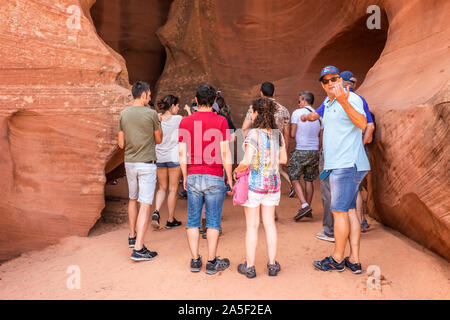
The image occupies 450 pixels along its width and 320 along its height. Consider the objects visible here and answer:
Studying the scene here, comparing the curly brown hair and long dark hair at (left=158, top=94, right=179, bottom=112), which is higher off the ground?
long dark hair at (left=158, top=94, right=179, bottom=112)

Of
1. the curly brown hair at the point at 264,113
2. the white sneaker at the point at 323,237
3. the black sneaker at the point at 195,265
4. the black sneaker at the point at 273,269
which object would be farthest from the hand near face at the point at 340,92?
the black sneaker at the point at 195,265

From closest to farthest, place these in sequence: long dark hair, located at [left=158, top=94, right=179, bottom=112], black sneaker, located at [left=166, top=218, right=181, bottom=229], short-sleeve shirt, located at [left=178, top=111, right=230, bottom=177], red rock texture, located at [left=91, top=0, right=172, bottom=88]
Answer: short-sleeve shirt, located at [left=178, top=111, right=230, bottom=177] → long dark hair, located at [left=158, top=94, right=179, bottom=112] → black sneaker, located at [left=166, top=218, right=181, bottom=229] → red rock texture, located at [left=91, top=0, right=172, bottom=88]

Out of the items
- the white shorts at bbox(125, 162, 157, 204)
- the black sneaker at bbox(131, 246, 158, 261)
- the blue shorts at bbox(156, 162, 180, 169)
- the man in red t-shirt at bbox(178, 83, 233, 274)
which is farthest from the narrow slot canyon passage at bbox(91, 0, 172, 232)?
the man in red t-shirt at bbox(178, 83, 233, 274)

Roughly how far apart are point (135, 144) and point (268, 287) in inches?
79.4

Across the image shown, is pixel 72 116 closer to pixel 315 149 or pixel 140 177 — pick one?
pixel 140 177

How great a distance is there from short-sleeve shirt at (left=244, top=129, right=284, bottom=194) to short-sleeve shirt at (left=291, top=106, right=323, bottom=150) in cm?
164

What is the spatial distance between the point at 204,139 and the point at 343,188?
1355mm

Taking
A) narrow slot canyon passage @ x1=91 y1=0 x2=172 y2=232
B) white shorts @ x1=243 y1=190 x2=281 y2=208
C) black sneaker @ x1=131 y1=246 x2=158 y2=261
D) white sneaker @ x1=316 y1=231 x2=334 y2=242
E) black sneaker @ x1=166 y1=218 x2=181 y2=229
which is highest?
narrow slot canyon passage @ x1=91 y1=0 x2=172 y2=232

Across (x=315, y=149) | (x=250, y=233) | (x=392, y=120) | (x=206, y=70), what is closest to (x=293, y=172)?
(x=315, y=149)

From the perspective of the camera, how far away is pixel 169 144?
16.4 ft

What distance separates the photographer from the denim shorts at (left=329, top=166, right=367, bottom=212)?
341cm

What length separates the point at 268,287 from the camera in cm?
334

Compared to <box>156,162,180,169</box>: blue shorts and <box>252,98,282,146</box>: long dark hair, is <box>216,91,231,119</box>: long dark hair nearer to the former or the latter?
<box>156,162,180,169</box>: blue shorts

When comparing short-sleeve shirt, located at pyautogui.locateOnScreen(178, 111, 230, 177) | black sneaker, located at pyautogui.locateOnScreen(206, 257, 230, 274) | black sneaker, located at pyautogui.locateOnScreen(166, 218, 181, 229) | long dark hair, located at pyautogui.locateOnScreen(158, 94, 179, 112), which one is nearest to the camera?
short-sleeve shirt, located at pyautogui.locateOnScreen(178, 111, 230, 177)
